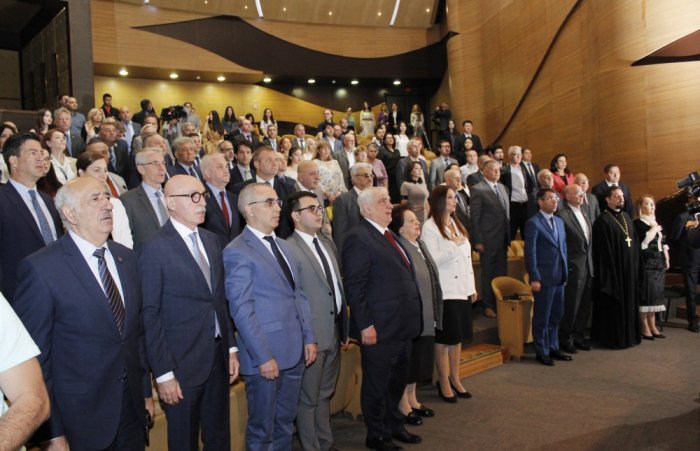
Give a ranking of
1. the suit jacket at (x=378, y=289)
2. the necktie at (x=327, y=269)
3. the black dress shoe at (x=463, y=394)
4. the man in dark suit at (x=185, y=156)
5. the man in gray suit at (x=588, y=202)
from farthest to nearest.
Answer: the man in gray suit at (x=588, y=202) → the man in dark suit at (x=185, y=156) → the black dress shoe at (x=463, y=394) → the suit jacket at (x=378, y=289) → the necktie at (x=327, y=269)

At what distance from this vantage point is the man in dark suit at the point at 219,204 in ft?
13.2

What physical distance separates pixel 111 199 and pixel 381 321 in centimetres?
171

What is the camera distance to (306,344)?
302 cm

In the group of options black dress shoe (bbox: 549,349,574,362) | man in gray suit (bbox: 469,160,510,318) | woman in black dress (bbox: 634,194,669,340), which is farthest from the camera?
woman in black dress (bbox: 634,194,669,340)

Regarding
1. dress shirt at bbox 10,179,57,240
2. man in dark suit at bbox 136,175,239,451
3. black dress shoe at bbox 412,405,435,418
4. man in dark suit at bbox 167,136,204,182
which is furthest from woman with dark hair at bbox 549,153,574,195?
dress shirt at bbox 10,179,57,240

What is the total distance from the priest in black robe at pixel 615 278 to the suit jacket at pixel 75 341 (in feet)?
16.2

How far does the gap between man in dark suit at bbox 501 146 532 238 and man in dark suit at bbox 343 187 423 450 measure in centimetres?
392

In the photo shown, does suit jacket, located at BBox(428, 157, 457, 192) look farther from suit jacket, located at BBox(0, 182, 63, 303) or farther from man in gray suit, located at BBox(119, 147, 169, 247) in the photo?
suit jacket, located at BBox(0, 182, 63, 303)

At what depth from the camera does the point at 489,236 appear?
19.4 ft

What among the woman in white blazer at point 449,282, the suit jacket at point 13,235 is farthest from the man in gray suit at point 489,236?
the suit jacket at point 13,235

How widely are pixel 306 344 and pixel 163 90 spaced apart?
1301cm

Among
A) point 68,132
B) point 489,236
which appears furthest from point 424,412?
point 68,132

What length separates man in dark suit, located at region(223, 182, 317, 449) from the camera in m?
2.74

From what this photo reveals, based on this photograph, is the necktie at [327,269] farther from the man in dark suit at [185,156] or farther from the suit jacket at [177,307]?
the man in dark suit at [185,156]
